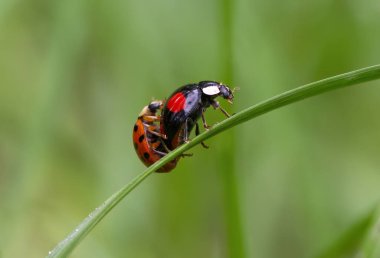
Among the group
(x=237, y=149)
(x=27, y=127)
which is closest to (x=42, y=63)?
(x=27, y=127)

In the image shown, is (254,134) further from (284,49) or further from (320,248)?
(320,248)

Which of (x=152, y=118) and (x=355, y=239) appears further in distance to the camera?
(x=152, y=118)

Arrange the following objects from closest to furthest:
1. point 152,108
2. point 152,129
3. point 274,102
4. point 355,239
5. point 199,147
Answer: point 274,102 → point 355,239 → point 152,129 → point 152,108 → point 199,147

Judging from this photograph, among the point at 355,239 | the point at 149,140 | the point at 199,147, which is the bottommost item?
the point at 355,239

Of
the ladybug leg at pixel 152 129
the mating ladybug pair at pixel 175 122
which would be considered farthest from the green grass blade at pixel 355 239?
the ladybug leg at pixel 152 129

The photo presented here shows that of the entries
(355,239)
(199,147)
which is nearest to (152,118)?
(199,147)

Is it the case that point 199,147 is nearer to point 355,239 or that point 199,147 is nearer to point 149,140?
point 149,140

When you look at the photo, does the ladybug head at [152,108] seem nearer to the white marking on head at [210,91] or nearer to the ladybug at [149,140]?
the ladybug at [149,140]
